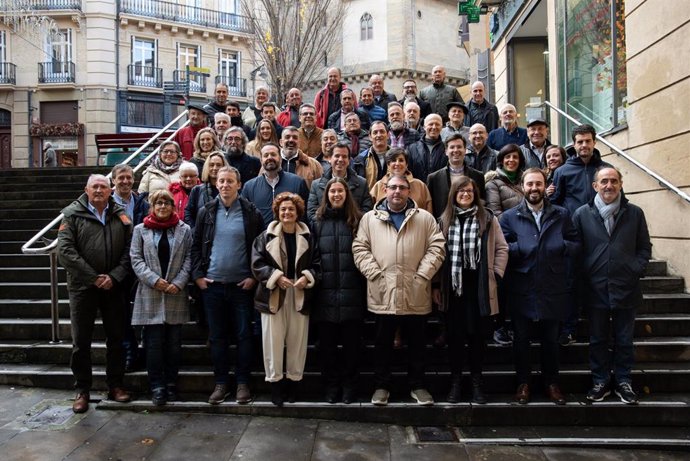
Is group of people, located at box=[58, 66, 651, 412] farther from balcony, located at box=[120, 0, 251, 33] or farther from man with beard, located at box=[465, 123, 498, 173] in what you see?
balcony, located at box=[120, 0, 251, 33]

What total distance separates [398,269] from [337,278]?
1.83ft

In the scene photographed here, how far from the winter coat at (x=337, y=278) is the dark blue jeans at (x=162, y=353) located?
1351mm

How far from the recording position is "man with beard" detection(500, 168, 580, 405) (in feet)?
15.8

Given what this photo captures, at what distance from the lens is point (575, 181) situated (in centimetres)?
584

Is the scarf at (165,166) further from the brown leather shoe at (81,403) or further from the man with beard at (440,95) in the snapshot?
the man with beard at (440,95)

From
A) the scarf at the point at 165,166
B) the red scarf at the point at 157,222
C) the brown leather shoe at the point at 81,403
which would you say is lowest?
the brown leather shoe at the point at 81,403

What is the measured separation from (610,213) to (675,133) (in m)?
2.58

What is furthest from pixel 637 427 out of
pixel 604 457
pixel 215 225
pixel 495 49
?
pixel 495 49

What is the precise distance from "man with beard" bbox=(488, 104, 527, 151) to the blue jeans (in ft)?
13.6

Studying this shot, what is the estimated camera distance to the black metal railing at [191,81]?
28281 mm

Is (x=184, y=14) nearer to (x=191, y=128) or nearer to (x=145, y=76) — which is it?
(x=145, y=76)

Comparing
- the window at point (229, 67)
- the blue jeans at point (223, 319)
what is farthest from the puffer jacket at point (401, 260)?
the window at point (229, 67)

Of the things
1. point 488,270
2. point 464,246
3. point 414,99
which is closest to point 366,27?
point 414,99

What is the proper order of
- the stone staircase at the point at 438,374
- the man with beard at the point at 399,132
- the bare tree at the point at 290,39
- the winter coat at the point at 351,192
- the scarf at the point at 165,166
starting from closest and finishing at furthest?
the stone staircase at the point at 438,374 < the winter coat at the point at 351,192 < the scarf at the point at 165,166 < the man with beard at the point at 399,132 < the bare tree at the point at 290,39
